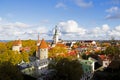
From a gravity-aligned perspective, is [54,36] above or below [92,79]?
above

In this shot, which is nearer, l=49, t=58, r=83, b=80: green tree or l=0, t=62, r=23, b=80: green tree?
l=0, t=62, r=23, b=80: green tree

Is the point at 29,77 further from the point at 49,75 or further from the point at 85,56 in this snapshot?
the point at 85,56

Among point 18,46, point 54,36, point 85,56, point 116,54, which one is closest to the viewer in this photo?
point 116,54

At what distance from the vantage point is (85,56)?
252 feet

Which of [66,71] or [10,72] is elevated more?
[10,72]

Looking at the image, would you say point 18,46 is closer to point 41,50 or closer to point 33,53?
point 33,53

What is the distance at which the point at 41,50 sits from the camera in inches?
2753

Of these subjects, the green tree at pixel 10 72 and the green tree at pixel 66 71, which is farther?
the green tree at pixel 66 71

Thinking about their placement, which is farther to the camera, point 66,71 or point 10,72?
point 66,71

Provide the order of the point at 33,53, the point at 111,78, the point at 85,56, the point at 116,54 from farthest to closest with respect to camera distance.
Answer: the point at 33,53 < the point at 85,56 < the point at 116,54 < the point at 111,78

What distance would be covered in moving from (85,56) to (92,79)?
25.9 meters

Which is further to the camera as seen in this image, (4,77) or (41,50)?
(41,50)

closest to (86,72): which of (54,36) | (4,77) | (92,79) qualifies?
(92,79)

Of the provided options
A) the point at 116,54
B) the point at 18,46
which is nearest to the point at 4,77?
the point at 116,54
